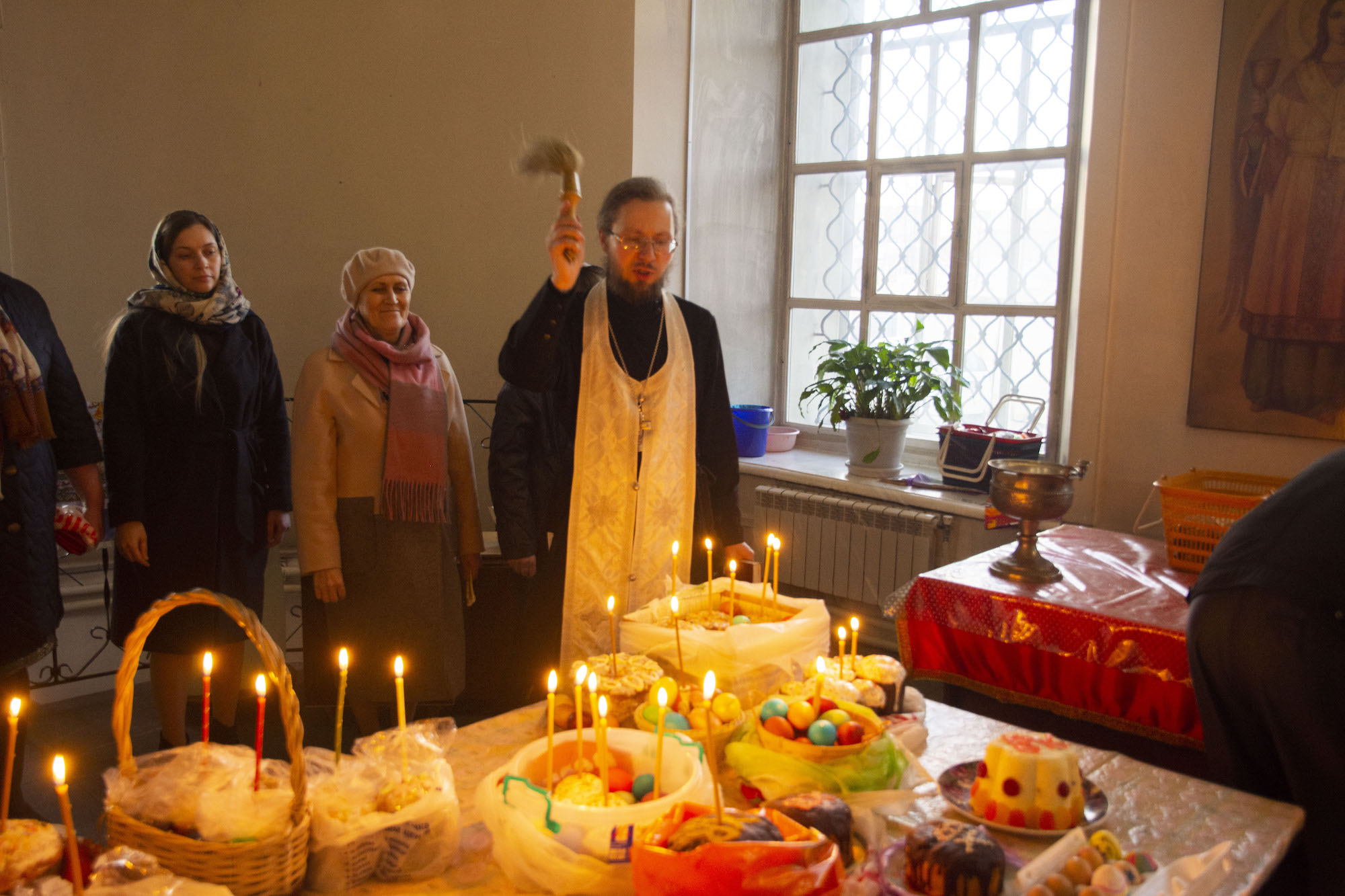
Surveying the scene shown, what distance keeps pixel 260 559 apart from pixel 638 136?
7.52 ft

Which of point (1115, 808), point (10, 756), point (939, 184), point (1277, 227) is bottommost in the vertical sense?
point (1115, 808)

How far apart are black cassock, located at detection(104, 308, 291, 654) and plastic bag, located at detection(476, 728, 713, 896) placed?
5.58ft

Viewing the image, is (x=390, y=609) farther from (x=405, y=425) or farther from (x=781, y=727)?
(x=781, y=727)

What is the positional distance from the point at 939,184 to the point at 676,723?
3345 millimetres

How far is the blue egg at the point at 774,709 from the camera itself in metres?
1.42

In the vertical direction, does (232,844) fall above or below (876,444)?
below

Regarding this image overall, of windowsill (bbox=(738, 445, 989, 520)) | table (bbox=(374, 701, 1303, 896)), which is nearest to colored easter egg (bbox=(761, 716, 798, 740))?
table (bbox=(374, 701, 1303, 896))

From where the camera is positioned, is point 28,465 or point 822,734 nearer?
point 822,734

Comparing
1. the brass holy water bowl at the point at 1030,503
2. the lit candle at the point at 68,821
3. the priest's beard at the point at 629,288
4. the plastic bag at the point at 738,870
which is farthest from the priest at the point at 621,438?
the lit candle at the point at 68,821

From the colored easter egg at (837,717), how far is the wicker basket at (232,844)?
71 cm

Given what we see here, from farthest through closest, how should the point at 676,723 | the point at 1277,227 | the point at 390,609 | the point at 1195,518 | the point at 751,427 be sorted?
the point at 751,427
the point at 1277,227
the point at 390,609
the point at 1195,518
the point at 676,723

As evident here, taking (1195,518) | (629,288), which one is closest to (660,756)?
(629,288)

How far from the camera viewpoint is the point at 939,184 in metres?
4.16

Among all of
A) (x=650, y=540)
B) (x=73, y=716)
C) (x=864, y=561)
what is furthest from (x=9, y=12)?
(x=864, y=561)
